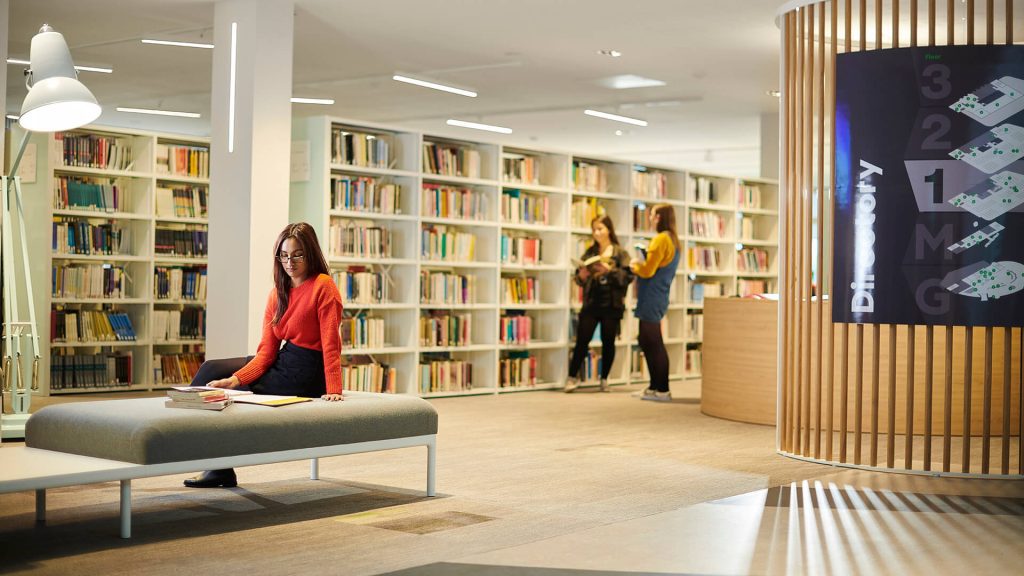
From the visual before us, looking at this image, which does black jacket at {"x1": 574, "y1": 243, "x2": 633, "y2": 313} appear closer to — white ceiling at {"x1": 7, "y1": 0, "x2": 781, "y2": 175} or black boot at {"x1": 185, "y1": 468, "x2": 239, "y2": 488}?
white ceiling at {"x1": 7, "y1": 0, "x2": 781, "y2": 175}

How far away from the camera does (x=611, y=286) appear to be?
35.4ft

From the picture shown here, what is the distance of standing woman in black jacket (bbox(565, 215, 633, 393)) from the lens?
1077cm

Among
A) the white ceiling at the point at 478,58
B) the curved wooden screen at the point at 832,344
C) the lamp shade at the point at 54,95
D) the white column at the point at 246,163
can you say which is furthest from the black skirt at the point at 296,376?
the white ceiling at the point at 478,58

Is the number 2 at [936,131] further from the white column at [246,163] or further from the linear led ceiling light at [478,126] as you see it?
the linear led ceiling light at [478,126]

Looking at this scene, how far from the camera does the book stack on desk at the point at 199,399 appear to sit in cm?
480

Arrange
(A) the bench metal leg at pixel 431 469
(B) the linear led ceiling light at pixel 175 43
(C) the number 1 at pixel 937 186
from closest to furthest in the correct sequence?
(A) the bench metal leg at pixel 431 469, (C) the number 1 at pixel 937 186, (B) the linear led ceiling light at pixel 175 43

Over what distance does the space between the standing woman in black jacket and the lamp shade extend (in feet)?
19.9

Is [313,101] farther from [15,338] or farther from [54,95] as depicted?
[54,95]

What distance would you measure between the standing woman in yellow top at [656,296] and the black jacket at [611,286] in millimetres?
368

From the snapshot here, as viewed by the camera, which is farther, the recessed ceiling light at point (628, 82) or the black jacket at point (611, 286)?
the recessed ceiling light at point (628, 82)

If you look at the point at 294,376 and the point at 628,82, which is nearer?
the point at 294,376

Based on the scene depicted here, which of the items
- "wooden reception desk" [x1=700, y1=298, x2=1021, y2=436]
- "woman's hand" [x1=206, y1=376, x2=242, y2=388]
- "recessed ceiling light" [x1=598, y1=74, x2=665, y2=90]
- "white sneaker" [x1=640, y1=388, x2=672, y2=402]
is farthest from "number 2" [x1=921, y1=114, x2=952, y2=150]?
"recessed ceiling light" [x1=598, y1=74, x2=665, y2=90]

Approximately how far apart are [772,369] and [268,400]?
14.8 feet

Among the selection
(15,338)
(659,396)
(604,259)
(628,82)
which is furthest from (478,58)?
(15,338)
